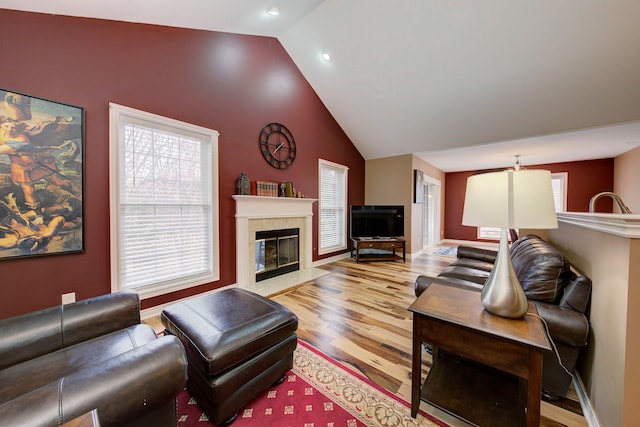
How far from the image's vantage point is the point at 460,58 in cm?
304

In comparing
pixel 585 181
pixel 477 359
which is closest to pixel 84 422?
pixel 477 359

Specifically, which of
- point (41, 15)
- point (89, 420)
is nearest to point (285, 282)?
point (89, 420)

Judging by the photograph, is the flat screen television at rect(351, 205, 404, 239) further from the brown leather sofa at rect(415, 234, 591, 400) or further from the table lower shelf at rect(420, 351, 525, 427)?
the table lower shelf at rect(420, 351, 525, 427)

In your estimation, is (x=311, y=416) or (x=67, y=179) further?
(x=67, y=179)

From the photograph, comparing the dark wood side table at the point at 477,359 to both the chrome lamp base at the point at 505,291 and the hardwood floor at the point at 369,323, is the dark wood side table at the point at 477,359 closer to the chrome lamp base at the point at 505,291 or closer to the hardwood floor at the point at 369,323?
the chrome lamp base at the point at 505,291

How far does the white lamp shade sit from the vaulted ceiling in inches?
101

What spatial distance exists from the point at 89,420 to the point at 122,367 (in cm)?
30

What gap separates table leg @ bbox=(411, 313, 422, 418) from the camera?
127 centimetres

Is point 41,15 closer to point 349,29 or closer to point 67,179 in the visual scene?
point 67,179

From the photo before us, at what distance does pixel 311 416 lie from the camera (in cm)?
136

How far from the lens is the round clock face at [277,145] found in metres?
3.64

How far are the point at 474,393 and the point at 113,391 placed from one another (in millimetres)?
1768

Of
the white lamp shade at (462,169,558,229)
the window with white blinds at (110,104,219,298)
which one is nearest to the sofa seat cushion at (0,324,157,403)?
the window with white blinds at (110,104,219,298)

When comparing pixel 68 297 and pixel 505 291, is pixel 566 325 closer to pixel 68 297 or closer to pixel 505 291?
pixel 505 291
